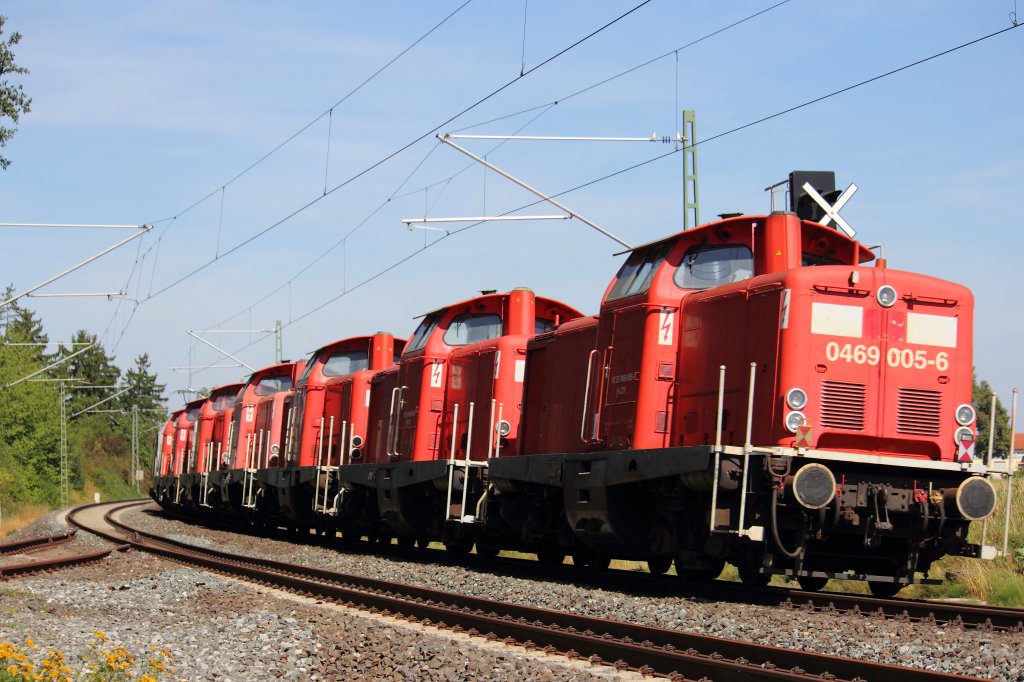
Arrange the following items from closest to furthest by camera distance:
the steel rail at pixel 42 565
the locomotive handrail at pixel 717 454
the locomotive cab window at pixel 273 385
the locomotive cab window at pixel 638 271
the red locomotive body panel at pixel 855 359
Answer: the locomotive handrail at pixel 717 454
the red locomotive body panel at pixel 855 359
the locomotive cab window at pixel 638 271
the steel rail at pixel 42 565
the locomotive cab window at pixel 273 385

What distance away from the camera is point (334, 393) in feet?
74.3

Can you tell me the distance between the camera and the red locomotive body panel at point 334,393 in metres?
21.3

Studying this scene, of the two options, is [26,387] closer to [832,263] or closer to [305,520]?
[305,520]

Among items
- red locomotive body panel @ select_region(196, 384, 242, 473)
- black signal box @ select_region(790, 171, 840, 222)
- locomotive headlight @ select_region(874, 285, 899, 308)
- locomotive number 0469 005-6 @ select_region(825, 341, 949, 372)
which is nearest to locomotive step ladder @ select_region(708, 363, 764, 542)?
locomotive number 0469 005-6 @ select_region(825, 341, 949, 372)

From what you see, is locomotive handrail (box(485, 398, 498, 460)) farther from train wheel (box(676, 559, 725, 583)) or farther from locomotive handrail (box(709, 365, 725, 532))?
locomotive handrail (box(709, 365, 725, 532))

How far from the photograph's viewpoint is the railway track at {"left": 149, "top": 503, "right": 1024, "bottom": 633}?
29.3 ft

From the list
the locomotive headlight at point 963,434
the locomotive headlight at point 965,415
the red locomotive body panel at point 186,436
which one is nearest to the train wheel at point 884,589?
the locomotive headlight at point 963,434

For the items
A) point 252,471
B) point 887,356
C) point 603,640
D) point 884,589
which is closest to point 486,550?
point 884,589

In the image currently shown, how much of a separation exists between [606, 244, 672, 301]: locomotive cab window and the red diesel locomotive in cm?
3

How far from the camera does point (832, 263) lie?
11164 millimetres

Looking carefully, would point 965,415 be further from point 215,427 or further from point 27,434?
point 27,434

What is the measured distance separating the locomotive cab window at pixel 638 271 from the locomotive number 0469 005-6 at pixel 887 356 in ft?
7.41

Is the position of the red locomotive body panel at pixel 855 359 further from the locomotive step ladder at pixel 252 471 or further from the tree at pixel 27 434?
the tree at pixel 27 434

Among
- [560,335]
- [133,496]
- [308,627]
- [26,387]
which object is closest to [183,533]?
[560,335]
